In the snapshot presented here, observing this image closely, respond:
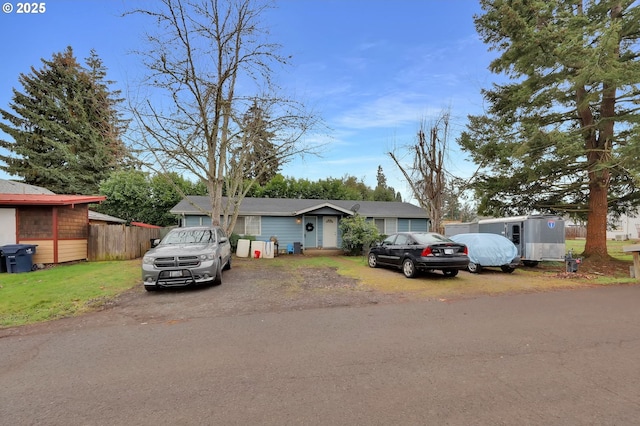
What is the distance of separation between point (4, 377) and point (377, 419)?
13.5 ft

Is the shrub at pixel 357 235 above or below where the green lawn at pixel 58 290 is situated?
above

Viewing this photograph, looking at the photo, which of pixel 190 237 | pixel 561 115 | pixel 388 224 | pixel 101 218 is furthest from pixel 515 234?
pixel 101 218

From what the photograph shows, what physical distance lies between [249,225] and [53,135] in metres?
25.8

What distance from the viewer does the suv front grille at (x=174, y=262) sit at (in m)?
7.93

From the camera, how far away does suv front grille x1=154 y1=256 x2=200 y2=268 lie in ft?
26.0

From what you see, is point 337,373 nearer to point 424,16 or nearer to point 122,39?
point 424,16

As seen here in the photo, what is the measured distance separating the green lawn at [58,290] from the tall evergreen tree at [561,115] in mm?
15403

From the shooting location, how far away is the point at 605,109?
555 inches

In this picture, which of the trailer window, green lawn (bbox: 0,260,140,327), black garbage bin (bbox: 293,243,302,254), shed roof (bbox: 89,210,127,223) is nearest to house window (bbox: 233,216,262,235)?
black garbage bin (bbox: 293,243,302,254)

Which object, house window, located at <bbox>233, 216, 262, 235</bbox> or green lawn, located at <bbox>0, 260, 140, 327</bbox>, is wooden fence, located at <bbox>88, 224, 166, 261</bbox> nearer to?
green lawn, located at <bbox>0, 260, 140, 327</bbox>

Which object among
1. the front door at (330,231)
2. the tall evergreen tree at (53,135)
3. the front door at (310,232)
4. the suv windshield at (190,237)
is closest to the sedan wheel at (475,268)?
the suv windshield at (190,237)

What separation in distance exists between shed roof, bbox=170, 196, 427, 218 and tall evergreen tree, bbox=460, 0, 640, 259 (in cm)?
617

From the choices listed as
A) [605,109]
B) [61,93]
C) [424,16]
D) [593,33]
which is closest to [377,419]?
[424,16]

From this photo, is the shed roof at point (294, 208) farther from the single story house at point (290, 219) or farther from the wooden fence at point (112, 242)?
the wooden fence at point (112, 242)
